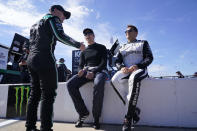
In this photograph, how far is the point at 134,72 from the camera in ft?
7.57

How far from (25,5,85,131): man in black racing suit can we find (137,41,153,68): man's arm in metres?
0.94

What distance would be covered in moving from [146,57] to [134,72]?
41cm

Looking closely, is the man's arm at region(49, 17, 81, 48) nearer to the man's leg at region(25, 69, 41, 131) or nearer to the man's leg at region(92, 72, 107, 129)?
the man's leg at region(25, 69, 41, 131)

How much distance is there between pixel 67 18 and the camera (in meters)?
2.45

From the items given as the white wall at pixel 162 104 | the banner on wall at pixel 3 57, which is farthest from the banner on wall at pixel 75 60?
the white wall at pixel 162 104

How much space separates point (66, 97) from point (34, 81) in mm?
969

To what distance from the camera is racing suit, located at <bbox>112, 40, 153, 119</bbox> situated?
2.18 m

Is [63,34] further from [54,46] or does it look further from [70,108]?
[70,108]

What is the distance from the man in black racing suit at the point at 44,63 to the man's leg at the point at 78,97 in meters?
0.65

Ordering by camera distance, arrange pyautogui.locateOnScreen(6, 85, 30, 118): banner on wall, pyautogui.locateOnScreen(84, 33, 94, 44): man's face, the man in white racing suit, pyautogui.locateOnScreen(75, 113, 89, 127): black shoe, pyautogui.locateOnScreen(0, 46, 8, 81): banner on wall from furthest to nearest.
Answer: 1. pyautogui.locateOnScreen(0, 46, 8, 81): banner on wall
2. pyautogui.locateOnScreen(6, 85, 30, 118): banner on wall
3. pyautogui.locateOnScreen(84, 33, 94, 44): man's face
4. pyautogui.locateOnScreen(75, 113, 89, 127): black shoe
5. the man in white racing suit

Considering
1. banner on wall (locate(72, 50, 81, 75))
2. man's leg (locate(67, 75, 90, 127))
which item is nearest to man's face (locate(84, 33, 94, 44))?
man's leg (locate(67, 75, 90, 127))

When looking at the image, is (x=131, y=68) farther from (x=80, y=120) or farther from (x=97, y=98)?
(x=80, y=120)

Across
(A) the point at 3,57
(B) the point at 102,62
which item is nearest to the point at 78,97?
(B) the point at 102,62

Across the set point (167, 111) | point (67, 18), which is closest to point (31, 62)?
point (67, 18)
